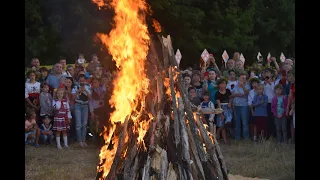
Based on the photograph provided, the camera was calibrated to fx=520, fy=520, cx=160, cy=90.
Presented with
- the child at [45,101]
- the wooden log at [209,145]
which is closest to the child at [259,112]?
the child at [45,101]

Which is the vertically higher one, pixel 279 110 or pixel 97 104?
pixel 97 104

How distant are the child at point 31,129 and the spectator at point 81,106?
795mm

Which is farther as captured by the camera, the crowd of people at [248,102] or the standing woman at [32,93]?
the standing woman at [32,93]

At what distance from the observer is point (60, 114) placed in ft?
32.8

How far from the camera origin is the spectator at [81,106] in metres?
10.2

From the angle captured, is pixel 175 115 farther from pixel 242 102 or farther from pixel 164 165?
pixel 242 102

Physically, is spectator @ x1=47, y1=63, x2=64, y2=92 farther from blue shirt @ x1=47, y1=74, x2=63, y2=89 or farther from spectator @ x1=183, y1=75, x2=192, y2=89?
spectator @ x1=183, y1=75, x2=192, y2=89

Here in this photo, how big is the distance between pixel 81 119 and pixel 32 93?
3.53 feet

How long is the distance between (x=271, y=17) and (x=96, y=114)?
18.9 m

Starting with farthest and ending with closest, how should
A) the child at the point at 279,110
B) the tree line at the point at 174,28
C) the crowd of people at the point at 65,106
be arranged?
the tree line at the point at 174,28, the crowd of people at the point at 65,106, the child at the point at 279,110

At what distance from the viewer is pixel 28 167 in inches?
325

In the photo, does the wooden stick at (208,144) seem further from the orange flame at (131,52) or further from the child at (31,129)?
the child at (31,129)

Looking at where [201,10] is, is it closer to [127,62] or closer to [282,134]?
[282,134]

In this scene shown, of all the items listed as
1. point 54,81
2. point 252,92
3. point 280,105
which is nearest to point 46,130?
point 54,81
